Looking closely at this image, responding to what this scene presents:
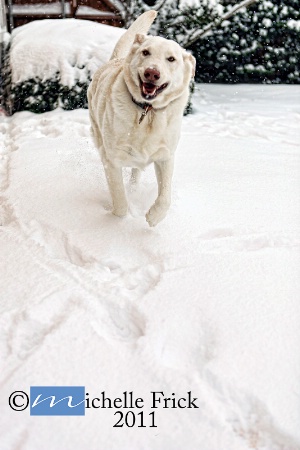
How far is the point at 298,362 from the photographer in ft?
6.01

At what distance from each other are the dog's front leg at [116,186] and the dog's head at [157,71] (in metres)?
0.46

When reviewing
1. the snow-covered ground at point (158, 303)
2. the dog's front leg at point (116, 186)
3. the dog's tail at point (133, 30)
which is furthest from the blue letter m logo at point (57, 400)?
the dog's tail at point (133, 30)

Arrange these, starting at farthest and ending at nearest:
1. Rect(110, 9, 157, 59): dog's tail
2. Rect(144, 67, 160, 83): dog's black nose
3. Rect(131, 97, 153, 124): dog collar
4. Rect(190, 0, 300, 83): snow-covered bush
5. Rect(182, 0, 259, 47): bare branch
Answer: Rect(190, 0, 300, 83): snow-covered bush → Rect(182, 0, 259, 47): bare branch → Rect(110, 9, 157, 59): dog's tail → Rect(131, 97, 153, 124): dog collar → Rect(144, 67, 160, 83): dog's black nose

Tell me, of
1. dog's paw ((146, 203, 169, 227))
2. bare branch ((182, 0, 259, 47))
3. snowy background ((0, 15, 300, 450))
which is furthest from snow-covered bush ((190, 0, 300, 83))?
dog's paw ((146, 203, 169, 227))

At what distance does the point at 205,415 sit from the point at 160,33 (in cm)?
706

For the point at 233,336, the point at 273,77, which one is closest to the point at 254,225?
the point at 233,336

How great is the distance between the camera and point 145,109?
2.60 meters

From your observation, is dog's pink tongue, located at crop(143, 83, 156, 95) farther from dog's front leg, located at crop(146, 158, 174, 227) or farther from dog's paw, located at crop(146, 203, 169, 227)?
dog's paw, located at crop(146, 203, 169, 227)

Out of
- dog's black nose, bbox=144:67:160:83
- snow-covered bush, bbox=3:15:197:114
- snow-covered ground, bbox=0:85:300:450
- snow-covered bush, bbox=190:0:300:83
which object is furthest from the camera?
snow-covered bush, bbox=190:0:300:83

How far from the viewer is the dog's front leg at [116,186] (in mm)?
2869

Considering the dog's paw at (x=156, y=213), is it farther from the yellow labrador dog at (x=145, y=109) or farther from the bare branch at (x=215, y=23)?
the bare branch at (x=215, y=23)

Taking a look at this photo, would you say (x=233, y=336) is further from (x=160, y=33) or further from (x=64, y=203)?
(x=160, y=33)

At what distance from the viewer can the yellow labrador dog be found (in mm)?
2479

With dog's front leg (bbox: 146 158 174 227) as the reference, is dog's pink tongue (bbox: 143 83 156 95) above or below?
above
